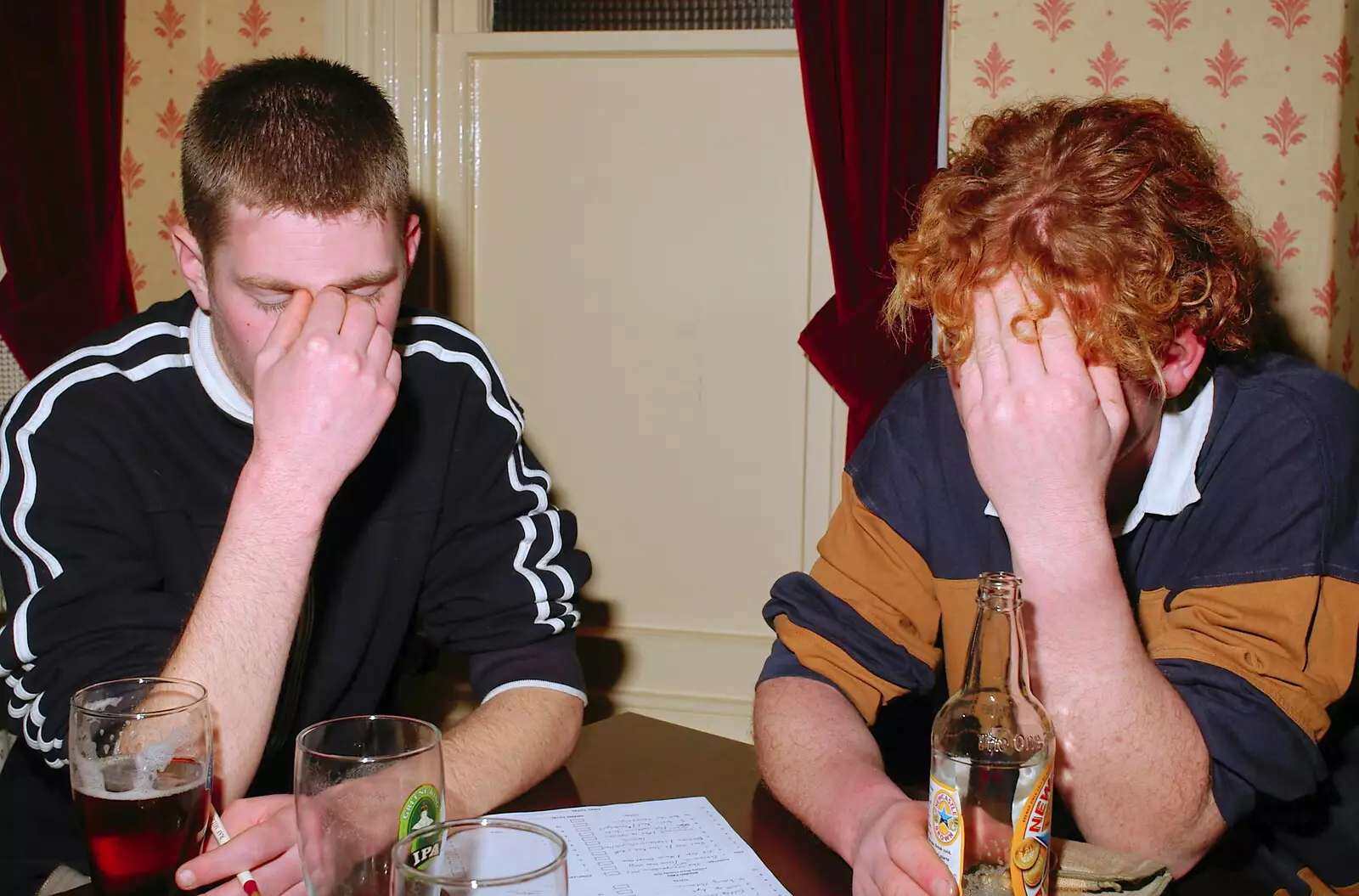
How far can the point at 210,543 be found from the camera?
1430mm

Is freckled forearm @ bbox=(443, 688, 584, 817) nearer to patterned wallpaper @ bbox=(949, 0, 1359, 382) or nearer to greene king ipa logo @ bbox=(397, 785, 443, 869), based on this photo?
greene king ipa logo @ bbox=(397, 785, 443, 869)

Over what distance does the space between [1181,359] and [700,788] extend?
710mm

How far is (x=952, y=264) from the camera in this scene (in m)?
1.19

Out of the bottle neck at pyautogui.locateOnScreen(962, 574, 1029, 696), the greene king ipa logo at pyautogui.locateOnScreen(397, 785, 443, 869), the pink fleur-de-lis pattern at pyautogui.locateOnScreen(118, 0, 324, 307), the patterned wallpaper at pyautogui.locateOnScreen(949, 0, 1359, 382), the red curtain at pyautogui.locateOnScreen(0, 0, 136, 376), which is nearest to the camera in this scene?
the greene king ipa logo at pyautogui.locateOnScreen(397, 785, 443, 869)

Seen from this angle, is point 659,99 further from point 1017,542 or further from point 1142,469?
point 1017,542

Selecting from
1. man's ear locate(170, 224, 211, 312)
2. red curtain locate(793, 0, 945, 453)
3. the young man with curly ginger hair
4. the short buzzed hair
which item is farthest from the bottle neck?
red curtain locate(793, 0, 945, 453)

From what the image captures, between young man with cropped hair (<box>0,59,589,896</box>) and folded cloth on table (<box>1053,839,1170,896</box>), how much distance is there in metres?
0.54

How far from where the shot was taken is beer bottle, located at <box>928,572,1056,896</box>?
800 mm

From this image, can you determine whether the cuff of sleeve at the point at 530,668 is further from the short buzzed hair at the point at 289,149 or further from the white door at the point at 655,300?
the white door at the point at 655,300

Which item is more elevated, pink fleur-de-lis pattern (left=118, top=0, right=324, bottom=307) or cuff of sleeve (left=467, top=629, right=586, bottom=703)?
pink fleur-de-lis pattern (left=118, top=0, right=324, bottom=307)

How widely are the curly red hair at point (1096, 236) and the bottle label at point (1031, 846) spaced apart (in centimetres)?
50

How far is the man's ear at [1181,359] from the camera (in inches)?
48.1

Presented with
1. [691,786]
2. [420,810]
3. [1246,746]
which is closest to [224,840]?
[420,810]

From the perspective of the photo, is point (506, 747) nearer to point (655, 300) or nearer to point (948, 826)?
point (948, 826)
